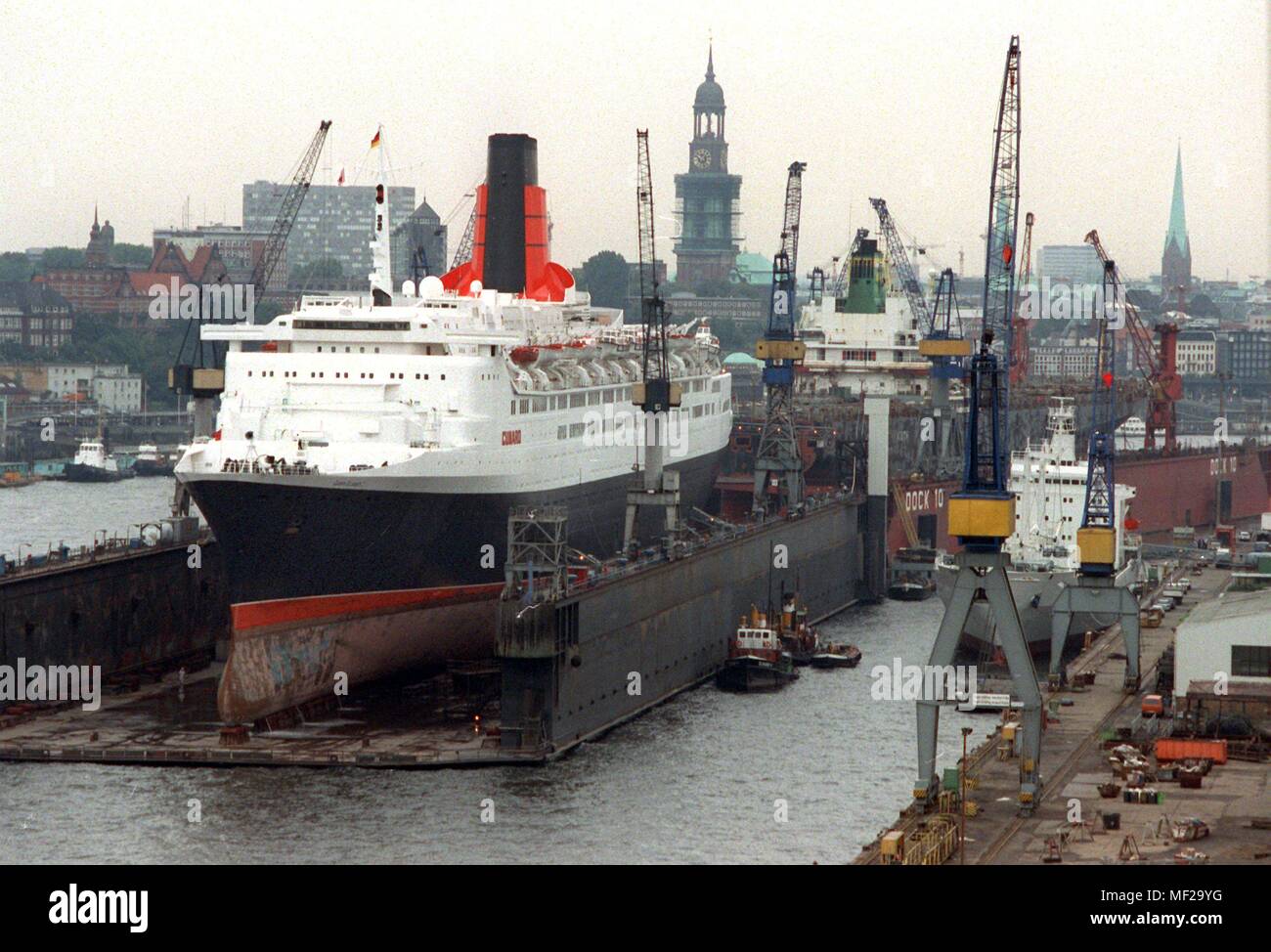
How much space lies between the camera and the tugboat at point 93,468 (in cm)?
11238

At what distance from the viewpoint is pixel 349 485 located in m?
42.6

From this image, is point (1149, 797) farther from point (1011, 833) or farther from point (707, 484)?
point (707, 484)

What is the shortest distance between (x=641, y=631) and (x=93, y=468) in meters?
73.6

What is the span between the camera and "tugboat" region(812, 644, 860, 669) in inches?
1997

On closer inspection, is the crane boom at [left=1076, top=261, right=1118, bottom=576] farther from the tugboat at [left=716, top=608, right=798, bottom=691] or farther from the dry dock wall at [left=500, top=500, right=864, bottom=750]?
the dry dock wall at [left=500, top=500, right=864, bottom=750]

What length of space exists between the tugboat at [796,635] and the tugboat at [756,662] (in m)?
0.55

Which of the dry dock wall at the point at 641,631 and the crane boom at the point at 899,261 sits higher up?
the crane boom at the point at 899,261

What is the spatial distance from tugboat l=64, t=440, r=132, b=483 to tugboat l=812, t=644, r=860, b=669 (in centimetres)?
6772

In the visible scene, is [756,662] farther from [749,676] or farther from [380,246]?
[380,246]

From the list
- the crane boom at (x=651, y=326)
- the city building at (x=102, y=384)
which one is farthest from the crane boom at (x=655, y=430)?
the city building at (x=102, y=384)

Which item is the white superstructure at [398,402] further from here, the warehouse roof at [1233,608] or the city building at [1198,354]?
the city building at [1198,354]

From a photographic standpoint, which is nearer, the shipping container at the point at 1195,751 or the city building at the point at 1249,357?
the shipping container at the point at 1195,751

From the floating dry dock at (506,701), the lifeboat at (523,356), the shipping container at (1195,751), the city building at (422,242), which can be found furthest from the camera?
the city building at (422,242)
